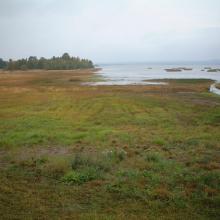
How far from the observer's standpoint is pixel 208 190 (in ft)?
21.0

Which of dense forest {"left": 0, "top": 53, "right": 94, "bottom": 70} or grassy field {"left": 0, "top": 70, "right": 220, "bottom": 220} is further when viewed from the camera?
dense forest {"left": 0, "top": 53, "right": 94, "bottom": 70}

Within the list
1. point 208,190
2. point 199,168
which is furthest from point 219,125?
point 208,190

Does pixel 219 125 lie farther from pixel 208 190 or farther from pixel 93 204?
pixel 93 204

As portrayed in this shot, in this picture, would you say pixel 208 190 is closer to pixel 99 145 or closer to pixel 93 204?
pixel 93 204

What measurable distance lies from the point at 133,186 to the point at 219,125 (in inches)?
413

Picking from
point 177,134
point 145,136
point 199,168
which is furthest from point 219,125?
point 199,168

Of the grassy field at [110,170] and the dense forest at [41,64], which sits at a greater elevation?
the dense forest at [41,64]

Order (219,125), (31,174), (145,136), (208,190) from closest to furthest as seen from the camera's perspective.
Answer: (208,190)
(31,174)
(145,136)
(219,125)

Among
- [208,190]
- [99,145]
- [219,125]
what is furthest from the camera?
[219,125]

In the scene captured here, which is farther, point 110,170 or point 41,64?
point 41,64

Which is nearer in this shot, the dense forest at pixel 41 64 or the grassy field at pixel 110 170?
the grassy field at pixel 110 170

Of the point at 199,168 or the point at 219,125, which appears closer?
the point at 199,168

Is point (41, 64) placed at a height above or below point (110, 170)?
above

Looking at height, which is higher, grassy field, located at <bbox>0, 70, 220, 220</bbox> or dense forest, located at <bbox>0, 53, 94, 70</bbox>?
dense forest, located at <bbox>0, 53, 94, 70</bbox>
